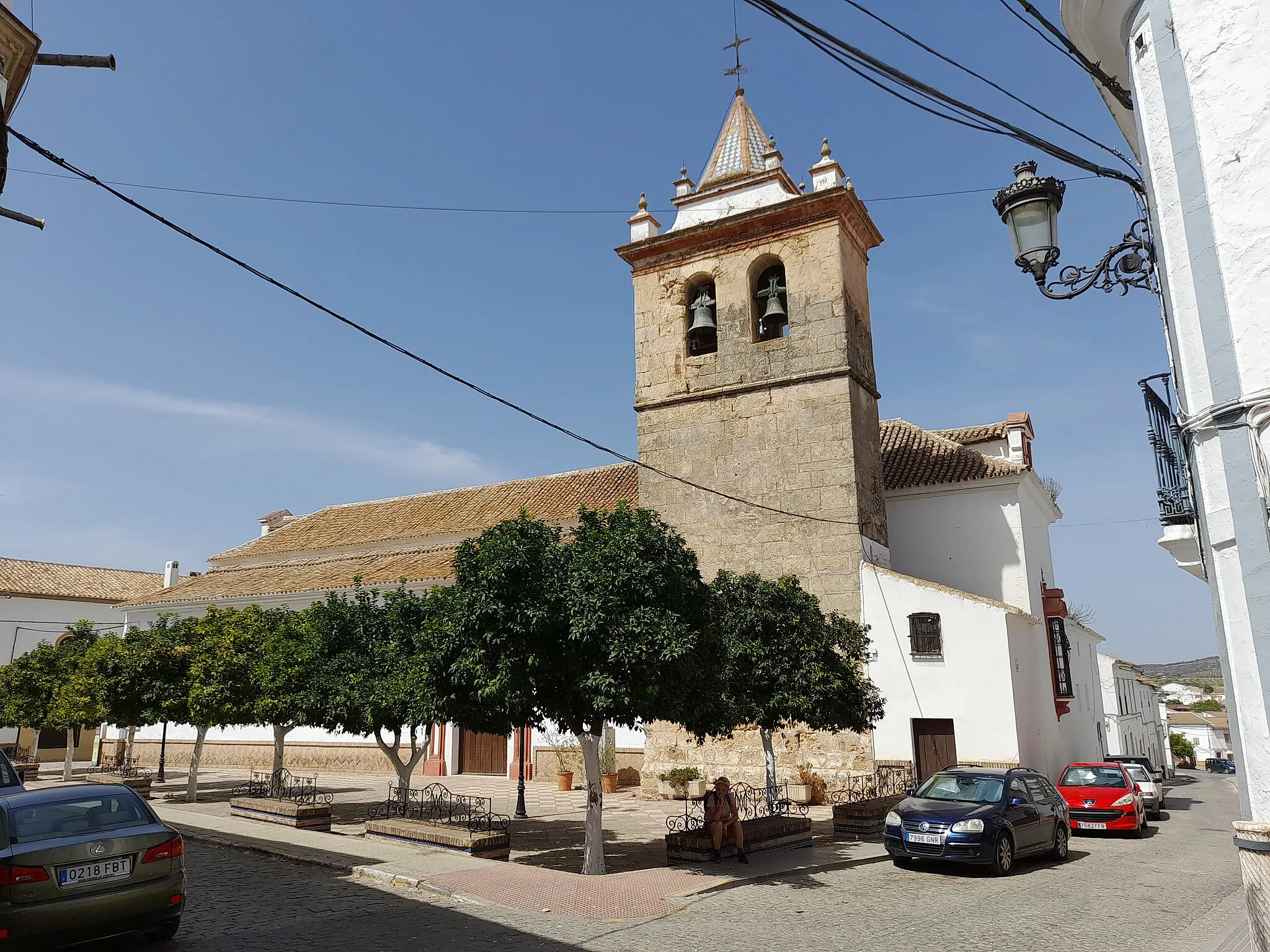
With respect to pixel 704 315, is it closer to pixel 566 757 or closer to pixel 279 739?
pixel 566 757

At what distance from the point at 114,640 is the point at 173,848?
1693cm

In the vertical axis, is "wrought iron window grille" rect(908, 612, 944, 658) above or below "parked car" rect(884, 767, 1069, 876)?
above

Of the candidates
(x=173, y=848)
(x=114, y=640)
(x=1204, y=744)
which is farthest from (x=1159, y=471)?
(x=1204, y=744)

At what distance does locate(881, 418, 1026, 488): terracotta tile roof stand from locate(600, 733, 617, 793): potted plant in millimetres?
10049

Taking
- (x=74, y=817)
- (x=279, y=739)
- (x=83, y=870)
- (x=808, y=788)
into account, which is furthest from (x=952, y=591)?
(x=83, y=870)

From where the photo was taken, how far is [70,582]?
40.3m

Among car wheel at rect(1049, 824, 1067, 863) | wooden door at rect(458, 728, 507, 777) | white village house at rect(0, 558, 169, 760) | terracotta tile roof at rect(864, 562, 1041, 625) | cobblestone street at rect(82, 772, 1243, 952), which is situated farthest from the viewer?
white village house at rect(0, 558, 169, 760)

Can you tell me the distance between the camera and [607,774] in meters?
21.9

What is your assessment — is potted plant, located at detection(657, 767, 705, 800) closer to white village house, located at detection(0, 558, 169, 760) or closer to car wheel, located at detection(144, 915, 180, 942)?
car wheel, located at detection(144, 915, 180, 942)

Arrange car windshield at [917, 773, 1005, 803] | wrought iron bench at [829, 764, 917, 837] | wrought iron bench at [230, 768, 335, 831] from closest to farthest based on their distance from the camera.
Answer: car windshield at [917, 773, 1005, 803] → wrought iron bench at [230, 768, 335, 831] → wrought iron bench at [829, 764, 917, 837]

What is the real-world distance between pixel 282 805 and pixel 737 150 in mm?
18974

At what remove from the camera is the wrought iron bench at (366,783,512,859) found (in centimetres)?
1109

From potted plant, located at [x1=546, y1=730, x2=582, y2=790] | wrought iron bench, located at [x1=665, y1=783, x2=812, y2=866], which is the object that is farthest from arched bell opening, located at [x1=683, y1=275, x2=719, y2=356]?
wrought iron bench, located at [x1=665, y1=783, x2=812, y2=866]

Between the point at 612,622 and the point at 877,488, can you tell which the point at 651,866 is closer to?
the point at 612,622
